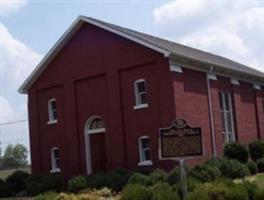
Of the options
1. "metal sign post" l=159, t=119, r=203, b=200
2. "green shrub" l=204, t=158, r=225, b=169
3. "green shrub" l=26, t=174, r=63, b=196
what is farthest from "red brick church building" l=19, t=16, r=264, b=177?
"metal sign post" l=159, t=119, r=203, b=200

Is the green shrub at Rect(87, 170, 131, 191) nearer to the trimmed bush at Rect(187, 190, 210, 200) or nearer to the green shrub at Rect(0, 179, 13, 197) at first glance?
the green shrub at Rect(0, 179, 13, 197)

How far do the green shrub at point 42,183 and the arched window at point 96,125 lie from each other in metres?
3.22

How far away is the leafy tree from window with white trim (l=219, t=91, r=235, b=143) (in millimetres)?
108383

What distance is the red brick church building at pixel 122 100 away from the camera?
→ 2973 centimetres

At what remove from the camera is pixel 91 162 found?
33344 millimetres

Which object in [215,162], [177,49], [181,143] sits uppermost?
[177,49]

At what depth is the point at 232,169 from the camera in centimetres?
2570

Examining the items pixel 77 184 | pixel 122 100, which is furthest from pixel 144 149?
pixel 77 184

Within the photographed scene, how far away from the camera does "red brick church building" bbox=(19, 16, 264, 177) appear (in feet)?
97.6

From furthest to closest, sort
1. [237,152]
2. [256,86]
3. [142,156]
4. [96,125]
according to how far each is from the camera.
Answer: [256,86]
[96,125]
[142,156]
[237,152]

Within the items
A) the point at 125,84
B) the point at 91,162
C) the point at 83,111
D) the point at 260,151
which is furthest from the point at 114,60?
the point at 260,151

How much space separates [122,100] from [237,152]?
21.9 ft

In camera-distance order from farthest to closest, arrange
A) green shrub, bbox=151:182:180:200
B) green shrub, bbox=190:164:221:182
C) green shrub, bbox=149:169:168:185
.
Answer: green shrub, bbox=149:169:168:185
green shrub, bbox=190:164:221:182
green shrub, bbox=151:182:180:200

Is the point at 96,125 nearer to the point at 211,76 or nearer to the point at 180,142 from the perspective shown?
the point at 211,76
